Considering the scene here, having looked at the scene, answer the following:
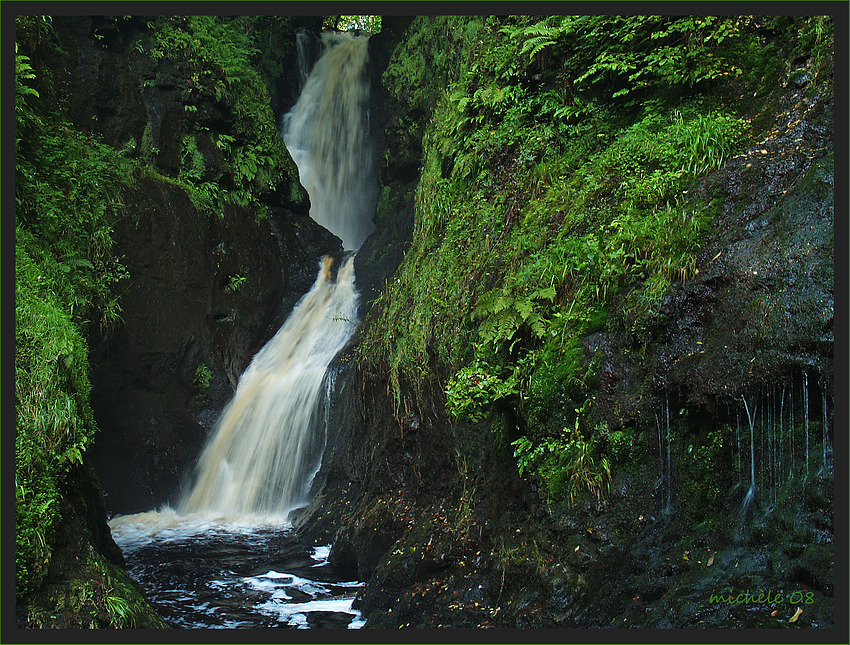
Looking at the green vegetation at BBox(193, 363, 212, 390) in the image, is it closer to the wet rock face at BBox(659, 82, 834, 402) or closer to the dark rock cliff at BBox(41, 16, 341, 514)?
the dark rock cliff at BBox(41, 16, 341, 514)

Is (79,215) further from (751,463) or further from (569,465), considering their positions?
(751,463)

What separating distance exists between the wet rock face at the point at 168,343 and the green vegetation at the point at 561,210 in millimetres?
4625

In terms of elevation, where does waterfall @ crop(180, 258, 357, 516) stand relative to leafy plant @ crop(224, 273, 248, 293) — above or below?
below

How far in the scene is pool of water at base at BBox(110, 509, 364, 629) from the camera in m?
6.07

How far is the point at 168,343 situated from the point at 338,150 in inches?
336

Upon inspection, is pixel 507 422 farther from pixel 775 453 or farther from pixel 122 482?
pixel 122 482

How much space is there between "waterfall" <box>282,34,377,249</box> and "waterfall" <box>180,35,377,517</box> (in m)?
0.03

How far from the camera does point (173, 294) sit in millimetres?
11094

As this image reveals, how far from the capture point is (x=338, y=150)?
17.3m

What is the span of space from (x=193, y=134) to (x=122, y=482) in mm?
7151

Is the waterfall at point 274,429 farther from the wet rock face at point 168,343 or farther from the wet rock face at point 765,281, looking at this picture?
the wet rock face at point 765,281

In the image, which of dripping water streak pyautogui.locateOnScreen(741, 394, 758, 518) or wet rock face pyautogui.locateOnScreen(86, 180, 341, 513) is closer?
dripping water streak pyautogui.locateOnScreen(741, 394, 758, 518)

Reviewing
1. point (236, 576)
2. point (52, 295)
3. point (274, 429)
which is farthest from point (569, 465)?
point (274, 429)

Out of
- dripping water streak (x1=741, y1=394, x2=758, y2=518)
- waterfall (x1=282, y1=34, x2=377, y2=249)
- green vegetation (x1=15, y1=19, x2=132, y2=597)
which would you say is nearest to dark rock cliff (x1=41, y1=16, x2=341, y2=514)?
green vegetation (x1=15, y1=19, x2=132, y2=597)
